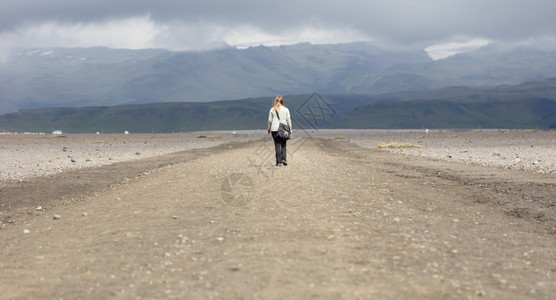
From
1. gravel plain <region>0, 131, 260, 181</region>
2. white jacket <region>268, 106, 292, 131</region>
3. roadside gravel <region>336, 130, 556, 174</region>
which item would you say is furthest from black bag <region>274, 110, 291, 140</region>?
gravel plain <region>0, 131, 260, 181</region>

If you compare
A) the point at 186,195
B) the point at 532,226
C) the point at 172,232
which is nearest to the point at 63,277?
the point at 172,232

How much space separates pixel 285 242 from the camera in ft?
25.6

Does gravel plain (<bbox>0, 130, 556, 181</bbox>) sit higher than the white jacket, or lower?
lower

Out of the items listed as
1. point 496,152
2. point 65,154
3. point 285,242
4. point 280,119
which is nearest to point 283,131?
point 280,119

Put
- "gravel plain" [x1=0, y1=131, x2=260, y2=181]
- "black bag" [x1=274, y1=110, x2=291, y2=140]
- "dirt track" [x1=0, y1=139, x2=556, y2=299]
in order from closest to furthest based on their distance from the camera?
"dirt track" [x1=0, y1=139, x2=556, y2=299], "black bag" [x1=274, y1=110, x2=291, y2=140], "gravel plain" [x1=0, y1=131, x2=260, y2=181]

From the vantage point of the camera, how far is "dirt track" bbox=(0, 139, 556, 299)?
243 inches

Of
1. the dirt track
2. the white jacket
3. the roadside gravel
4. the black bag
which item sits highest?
the white jacket

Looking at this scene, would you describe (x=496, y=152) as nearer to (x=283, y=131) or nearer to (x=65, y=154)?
(x=283, y=131)

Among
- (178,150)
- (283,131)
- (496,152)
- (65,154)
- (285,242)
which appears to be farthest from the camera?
(178,150)

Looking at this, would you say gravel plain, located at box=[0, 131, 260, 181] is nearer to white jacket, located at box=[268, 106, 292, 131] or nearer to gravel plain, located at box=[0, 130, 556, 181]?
gravel plain, located at box=[0, 130, 556, 181]

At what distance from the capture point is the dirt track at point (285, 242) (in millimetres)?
6160

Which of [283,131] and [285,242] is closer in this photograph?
[285,242]

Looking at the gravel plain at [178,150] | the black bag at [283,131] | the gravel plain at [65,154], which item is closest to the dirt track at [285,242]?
the black bag at [283,131]

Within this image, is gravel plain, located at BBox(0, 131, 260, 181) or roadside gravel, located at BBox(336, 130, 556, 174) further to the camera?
gravel plain, located at BBox(0, 131, 260, 181)
